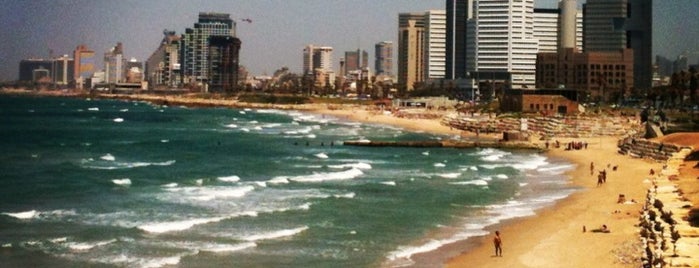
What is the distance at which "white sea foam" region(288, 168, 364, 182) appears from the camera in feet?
179

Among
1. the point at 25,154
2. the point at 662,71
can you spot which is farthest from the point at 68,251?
the point at 662,71

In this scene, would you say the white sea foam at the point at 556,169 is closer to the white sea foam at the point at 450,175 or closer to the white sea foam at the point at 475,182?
the white sea foam at the point at 450,175

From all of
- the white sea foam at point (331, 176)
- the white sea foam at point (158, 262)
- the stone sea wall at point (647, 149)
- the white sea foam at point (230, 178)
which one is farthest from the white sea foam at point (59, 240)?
the stone sea wall at point (647, 149)

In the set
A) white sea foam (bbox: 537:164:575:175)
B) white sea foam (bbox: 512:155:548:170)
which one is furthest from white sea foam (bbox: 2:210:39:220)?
white sea foam (bbox: 512:155:548:170)

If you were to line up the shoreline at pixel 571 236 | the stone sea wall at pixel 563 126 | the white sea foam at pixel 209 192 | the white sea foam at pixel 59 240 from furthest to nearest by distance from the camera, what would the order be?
the stone sea wall at pixel 563 126 → the white sea foam at pixel 209 192 → the white sea foam at pixel 59 240 → the shoreline at pixel 571 236

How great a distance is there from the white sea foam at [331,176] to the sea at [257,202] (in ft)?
0.42

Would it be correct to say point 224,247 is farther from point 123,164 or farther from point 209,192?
point 123,164

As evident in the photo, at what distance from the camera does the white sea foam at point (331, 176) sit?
2146 inches

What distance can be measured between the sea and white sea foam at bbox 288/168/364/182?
0.42 ft

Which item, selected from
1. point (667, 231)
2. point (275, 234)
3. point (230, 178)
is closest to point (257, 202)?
point (275, 234)

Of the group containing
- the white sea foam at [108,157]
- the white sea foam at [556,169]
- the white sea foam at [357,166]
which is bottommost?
the white sea foam at [108,157]

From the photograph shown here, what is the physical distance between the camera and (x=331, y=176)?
5612cm

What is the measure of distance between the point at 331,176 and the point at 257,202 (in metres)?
13.5

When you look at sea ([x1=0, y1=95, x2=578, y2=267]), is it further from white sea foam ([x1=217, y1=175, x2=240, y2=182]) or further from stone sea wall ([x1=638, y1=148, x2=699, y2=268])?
stone sea wall ([x1=638, y1=148, x2=699, y2=268])
